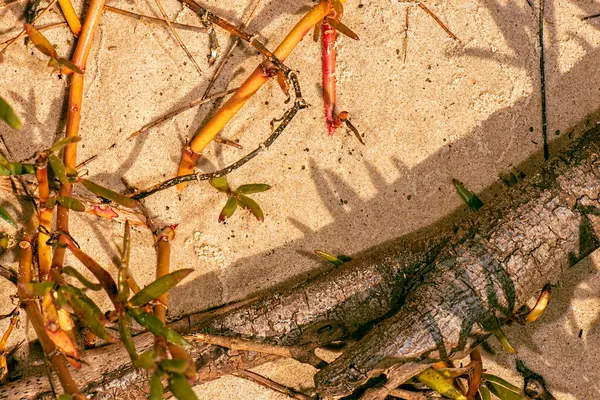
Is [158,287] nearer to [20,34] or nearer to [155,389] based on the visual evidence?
[155,389]

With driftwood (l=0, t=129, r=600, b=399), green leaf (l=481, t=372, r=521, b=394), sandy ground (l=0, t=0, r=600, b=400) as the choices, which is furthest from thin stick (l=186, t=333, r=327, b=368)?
Result: green leaf (l=481, t=372, r=521, b=394)

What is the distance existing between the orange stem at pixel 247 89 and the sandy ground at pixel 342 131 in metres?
0.09

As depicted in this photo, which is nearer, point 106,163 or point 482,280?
point 482,280

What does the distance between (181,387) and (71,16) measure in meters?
1.66

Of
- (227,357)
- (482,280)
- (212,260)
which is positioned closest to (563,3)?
(482,280)

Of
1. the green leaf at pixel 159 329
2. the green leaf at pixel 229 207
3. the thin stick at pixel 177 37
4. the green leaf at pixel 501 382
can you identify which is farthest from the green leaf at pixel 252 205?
the green leaf at pixel 501 382

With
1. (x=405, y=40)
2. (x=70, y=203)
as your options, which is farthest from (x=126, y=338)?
(x=405, y=40)

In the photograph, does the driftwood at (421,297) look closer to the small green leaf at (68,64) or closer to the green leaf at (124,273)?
the green leaf at (124,273)

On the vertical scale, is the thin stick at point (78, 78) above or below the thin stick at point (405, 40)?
above

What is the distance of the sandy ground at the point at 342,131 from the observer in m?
2.70

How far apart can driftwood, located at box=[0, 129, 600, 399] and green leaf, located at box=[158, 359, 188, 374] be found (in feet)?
2.01

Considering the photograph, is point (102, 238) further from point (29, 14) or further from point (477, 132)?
point (477, 132)

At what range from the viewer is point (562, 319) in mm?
2754

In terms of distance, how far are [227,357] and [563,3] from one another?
7.04ft
